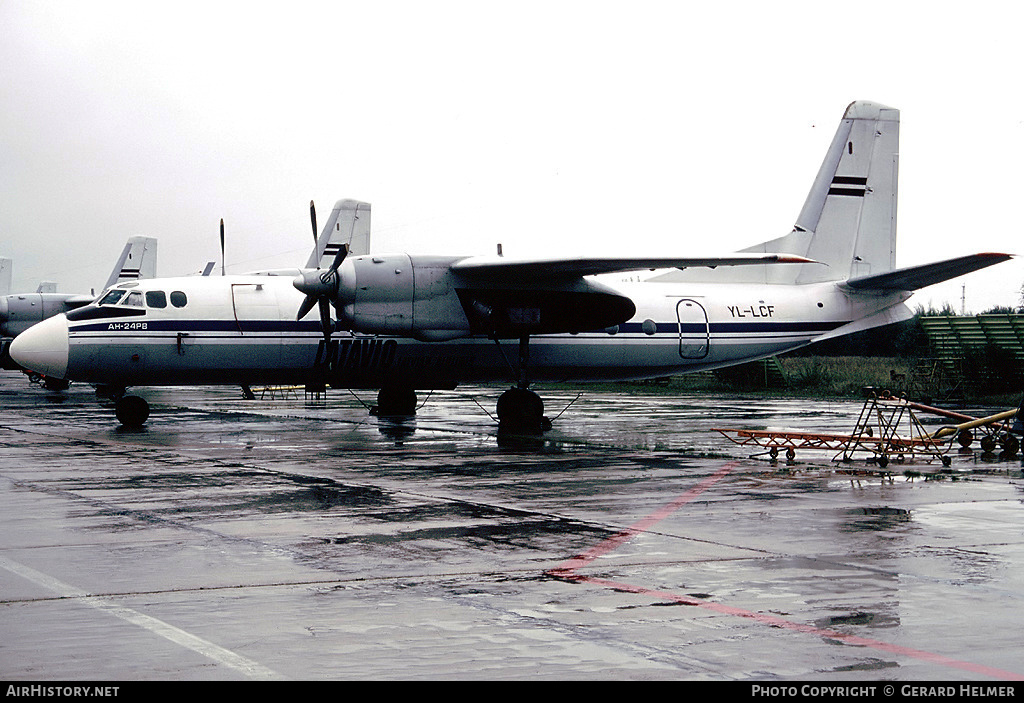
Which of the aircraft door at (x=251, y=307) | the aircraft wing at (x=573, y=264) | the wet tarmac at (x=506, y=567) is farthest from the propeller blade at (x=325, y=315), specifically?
the wet tarmac at (x=506, y=567)

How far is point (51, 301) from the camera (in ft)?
174

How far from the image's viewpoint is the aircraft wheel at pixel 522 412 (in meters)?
24.2

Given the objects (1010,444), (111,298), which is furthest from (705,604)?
(111,298)

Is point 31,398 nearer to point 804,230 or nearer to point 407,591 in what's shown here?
point 804,230

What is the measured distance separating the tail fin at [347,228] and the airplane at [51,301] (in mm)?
12881

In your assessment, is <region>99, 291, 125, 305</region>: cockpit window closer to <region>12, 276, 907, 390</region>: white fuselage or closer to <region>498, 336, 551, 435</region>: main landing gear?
<region>12, 276, 907, 390</region>: white fuselage

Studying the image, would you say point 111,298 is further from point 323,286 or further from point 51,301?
point 51,301

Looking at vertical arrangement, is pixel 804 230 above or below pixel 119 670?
above

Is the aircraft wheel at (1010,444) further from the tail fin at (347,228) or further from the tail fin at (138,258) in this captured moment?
the tail fin at (138,258)

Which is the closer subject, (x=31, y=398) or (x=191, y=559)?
(x=191, y=559)

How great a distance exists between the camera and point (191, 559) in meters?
9.35

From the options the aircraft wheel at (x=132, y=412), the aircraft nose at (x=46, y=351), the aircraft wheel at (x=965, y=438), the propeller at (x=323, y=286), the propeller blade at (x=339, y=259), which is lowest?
the aircraft wheel at (x=132, y=412)
